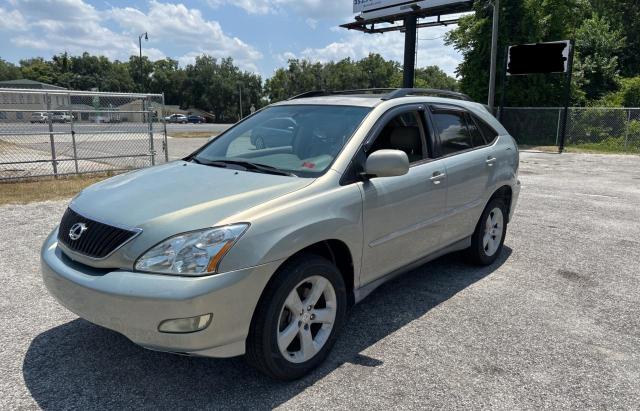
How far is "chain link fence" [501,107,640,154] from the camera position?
66.9 feet

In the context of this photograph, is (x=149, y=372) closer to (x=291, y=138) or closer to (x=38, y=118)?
(x=291, y=138)

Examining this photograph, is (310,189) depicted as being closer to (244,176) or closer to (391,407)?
(244,176)

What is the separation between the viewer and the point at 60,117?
34.8 feet

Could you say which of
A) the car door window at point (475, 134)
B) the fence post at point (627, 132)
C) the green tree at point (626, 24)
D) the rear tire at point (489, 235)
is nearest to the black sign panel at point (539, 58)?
the fence post at point (627, 132)

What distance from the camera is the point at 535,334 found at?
3551 mm

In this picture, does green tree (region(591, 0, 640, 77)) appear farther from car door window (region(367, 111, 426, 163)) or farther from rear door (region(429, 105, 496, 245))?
car door window (region(367, 111, 426, 163))

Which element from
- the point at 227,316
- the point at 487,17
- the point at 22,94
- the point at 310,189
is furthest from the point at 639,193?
the point at 487,17

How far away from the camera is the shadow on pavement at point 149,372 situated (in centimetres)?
269

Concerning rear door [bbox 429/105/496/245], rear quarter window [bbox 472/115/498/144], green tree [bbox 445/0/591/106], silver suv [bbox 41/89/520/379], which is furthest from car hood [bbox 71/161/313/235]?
green tree [bbox 445/0/591/106]

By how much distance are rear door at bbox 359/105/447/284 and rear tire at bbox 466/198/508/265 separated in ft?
2.70

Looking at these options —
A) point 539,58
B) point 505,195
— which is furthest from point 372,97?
point 539,58

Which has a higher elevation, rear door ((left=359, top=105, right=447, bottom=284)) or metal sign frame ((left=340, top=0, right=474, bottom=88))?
metal sign frame ((left=340, top=0, right=474, bottom=88))

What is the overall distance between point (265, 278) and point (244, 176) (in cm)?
88

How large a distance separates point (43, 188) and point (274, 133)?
696cm
